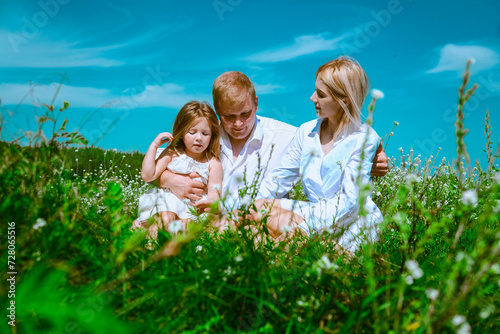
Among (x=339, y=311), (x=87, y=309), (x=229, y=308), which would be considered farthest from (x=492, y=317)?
(x=87, y=309)

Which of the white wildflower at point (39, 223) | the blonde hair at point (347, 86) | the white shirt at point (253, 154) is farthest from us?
the white shirt at point (253, 154)

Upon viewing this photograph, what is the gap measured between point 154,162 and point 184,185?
0.49 metres

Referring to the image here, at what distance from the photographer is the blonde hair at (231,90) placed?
196 inches

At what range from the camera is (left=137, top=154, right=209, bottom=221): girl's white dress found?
4.96 meters

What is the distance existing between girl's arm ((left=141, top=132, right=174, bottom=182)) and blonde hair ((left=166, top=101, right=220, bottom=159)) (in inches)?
4.7

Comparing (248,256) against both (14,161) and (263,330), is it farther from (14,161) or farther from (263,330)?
(14,161)

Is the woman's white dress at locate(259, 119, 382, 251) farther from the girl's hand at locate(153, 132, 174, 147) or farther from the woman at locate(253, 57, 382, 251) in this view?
the girl's hand at locate(153, 132, 174, 147)

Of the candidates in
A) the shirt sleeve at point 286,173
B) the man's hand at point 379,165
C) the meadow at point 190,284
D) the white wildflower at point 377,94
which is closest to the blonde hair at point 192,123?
the shirt sleeve at point 286,173

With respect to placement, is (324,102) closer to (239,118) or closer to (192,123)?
(239,118)

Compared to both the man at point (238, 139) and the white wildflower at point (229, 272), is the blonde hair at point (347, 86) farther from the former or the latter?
the white wildflower at point (229, 272)

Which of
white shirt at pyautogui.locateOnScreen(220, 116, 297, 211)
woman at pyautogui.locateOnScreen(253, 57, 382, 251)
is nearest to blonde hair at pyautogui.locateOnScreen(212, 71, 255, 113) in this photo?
white shirt at pyautogui.locateOnScreen(220, 116, 297, 211)

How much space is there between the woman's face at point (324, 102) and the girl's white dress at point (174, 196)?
1.53 meters

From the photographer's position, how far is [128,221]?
252cm

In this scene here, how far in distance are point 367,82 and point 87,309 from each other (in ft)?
11.9
